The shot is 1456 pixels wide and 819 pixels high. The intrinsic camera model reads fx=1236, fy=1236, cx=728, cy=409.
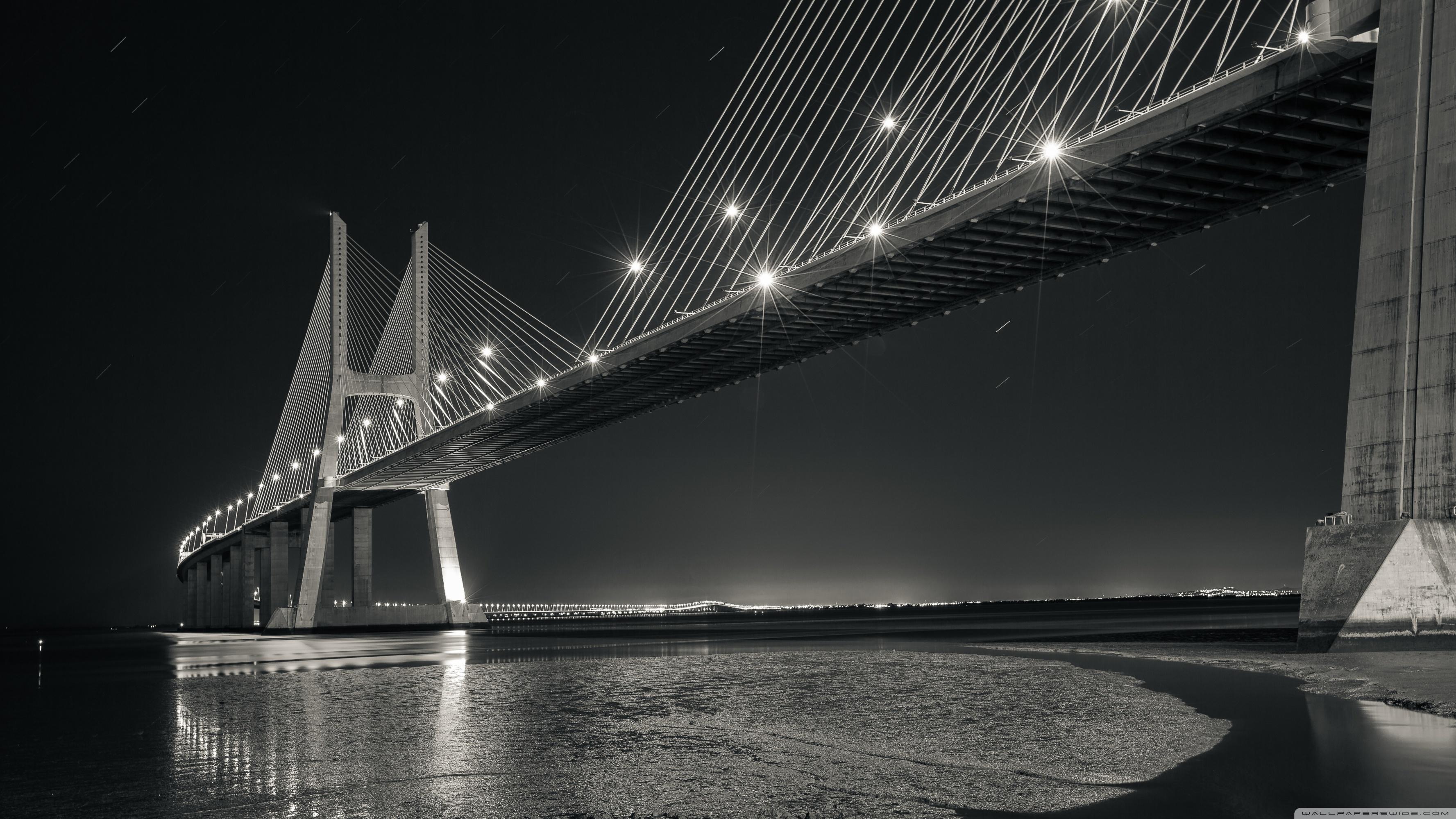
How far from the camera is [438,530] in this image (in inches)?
2112

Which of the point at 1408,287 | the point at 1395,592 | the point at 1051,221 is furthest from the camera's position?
the point at 1051,221

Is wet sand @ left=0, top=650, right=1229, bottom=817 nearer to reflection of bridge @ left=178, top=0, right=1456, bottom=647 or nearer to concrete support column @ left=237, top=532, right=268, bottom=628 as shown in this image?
reflection of bridge @ left=178, top=0, right=1456, bottom=647

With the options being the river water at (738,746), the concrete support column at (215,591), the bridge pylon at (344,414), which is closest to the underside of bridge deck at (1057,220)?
the river water at (738,746)

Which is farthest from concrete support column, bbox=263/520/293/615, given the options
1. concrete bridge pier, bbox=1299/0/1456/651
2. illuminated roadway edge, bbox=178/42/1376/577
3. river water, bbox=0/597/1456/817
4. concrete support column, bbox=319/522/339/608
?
concrete bridge pier, bbox=1299/0/1456/651

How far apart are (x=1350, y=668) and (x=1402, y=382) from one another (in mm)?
4234

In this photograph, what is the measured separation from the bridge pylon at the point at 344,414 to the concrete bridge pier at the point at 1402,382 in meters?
38.2

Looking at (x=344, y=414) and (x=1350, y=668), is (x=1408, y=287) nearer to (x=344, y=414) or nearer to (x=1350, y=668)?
(x=1350, y=668)

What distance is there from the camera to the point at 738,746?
8.84 metres

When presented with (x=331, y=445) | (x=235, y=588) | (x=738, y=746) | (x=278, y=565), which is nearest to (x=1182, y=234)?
(x=738, y=746)

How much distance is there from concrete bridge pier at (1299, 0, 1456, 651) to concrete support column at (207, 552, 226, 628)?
94.5 metres

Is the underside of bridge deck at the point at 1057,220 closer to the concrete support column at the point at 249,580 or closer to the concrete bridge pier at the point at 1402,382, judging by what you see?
the concrete bridge pier at the point at 1402,382

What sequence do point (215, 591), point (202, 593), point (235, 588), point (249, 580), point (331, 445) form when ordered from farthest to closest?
point (202, 593) < point (215, 591) < point (235, 588) < point (249, 580) < point (331, 445)

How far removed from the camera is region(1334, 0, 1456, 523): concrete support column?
50.5 ft

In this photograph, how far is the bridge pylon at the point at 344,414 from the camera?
50.7 m
